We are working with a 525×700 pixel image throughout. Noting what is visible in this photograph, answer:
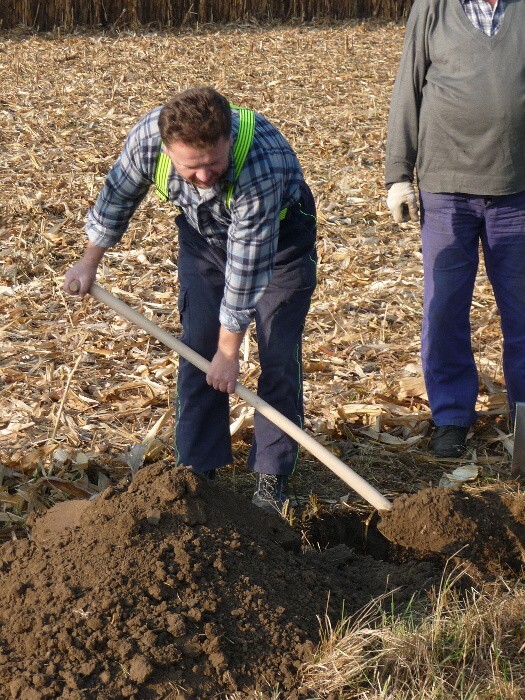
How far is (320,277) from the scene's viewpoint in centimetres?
690

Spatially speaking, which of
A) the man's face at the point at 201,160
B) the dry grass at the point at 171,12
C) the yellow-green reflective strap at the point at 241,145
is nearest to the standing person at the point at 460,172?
the yellow-green reflective strap at the point at 241,145

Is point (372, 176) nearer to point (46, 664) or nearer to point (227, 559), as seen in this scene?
point (227, 559)

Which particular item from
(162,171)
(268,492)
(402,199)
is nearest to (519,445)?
(268,492)

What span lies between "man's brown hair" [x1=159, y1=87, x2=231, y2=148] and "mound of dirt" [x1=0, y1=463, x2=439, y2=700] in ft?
4.00

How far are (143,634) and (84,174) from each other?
259 inches

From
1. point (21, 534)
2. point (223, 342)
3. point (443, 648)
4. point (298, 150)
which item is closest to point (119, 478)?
point (21, 534)

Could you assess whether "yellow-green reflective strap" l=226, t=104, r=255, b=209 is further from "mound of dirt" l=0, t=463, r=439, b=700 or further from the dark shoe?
the dark shoe

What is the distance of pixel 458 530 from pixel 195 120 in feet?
6.26

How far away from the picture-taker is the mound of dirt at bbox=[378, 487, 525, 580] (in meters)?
3.75

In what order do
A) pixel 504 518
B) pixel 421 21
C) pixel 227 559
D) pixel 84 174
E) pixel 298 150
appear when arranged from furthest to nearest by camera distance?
1. pixel 298 150
2. pixel 84 174
3. pixel 421 21
4. pixel 504 518
5. pixel 227 559

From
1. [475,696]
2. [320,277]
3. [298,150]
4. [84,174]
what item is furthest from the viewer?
[298,150]

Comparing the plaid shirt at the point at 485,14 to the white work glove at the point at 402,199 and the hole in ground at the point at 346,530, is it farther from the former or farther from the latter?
the hole in ground at the point at 346,530

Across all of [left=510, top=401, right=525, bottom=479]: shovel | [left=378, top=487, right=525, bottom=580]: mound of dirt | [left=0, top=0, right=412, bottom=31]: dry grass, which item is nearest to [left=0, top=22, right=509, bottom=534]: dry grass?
[left=510, top=401, right=525, bottom=479]: shovel

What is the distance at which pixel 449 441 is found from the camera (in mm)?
4738
